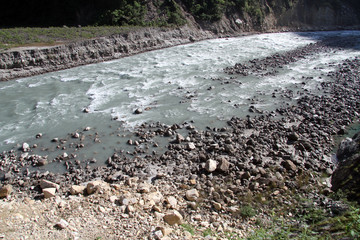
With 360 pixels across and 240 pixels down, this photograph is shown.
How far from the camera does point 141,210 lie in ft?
19.3

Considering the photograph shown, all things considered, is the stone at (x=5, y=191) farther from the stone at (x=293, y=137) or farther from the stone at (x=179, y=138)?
the stone at (x=293, y=137)

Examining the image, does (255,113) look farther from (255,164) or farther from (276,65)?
(276,65)

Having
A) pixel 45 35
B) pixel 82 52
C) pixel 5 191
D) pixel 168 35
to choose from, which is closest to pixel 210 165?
pixel 5 191

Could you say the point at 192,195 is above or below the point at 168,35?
below

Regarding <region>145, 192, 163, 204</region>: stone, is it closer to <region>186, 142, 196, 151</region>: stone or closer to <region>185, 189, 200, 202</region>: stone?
<region>185, 189, 200, 202</region>: stone

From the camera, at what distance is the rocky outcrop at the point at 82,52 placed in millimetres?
17362

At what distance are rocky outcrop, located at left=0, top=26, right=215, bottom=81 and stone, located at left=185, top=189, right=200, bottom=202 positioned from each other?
14.8 m

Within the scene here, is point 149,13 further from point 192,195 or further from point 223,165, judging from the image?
point 192,195

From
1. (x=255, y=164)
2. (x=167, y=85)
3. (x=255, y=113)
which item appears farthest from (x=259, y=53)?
(x=255, y=164)

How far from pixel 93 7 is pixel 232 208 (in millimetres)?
30379

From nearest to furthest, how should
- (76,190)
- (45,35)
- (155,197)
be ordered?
(155,197) < (76,190) < (45,35)

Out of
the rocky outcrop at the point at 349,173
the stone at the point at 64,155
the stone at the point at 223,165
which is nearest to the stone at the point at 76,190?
the stone at the point at 64,155

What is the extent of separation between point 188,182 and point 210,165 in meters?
0.79

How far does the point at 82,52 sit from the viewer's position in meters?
20.0
